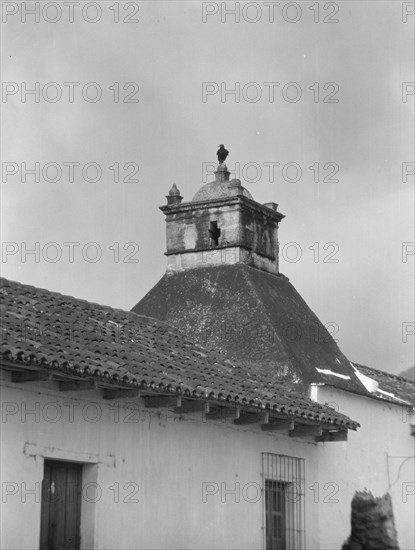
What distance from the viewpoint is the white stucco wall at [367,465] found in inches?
704

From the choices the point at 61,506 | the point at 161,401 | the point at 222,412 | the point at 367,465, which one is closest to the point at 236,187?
the point at 367,465

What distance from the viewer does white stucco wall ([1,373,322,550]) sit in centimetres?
1239

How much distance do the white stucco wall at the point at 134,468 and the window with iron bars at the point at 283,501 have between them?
0.75ft

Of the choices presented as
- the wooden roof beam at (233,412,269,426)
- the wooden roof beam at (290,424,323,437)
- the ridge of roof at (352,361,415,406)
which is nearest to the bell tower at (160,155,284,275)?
the ridge of roof at (352,361,415,406)

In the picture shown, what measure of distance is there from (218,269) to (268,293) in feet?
3.89

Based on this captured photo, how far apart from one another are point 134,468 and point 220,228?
8099 mm

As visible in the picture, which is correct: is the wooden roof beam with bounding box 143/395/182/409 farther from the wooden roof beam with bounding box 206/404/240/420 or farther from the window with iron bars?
the window with iron bars

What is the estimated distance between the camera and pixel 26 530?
12.3 m

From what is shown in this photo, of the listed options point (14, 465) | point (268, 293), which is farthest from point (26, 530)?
point (268, 293)

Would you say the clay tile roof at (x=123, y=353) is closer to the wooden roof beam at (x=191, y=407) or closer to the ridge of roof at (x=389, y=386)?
the wooden roof beam at (x=191, y=407)

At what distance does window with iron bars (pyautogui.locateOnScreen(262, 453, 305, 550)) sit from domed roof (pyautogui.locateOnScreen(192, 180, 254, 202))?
627cm

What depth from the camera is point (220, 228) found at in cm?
2128

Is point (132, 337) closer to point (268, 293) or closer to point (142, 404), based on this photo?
point (142, 404)

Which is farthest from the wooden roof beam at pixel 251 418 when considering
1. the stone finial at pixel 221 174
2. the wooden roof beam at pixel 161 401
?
the stone finial at pixel 221 174
